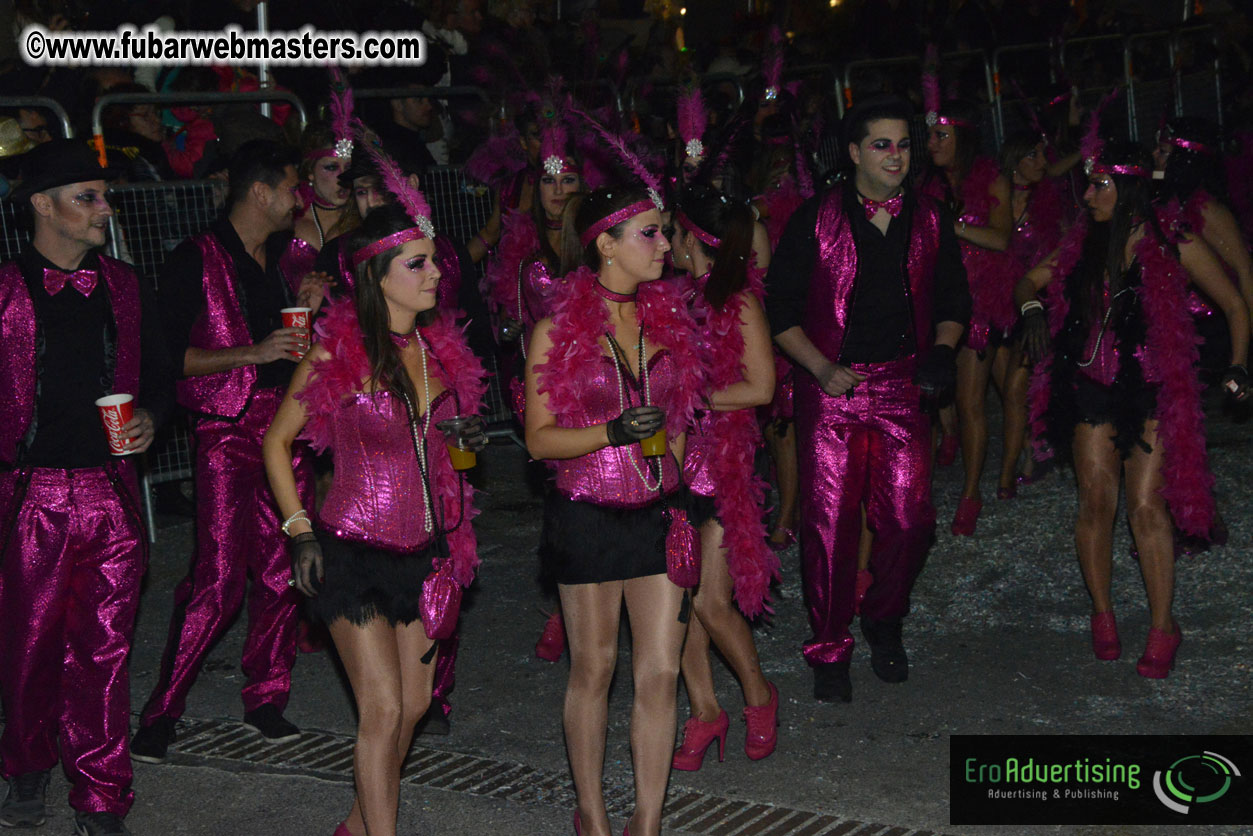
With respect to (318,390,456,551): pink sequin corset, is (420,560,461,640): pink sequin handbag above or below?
below

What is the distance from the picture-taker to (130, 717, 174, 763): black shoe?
205 inches

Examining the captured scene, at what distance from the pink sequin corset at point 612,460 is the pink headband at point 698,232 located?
31.1 inches

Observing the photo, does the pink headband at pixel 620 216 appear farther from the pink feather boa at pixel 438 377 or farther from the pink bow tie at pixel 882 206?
the pink bow tie at pixel 882 206

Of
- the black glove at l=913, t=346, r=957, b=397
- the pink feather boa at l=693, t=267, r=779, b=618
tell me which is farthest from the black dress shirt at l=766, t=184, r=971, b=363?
the pink feather boa at l=693, t=267, r=779, b=618

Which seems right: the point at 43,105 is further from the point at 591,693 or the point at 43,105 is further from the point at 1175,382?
the point at 1175,382

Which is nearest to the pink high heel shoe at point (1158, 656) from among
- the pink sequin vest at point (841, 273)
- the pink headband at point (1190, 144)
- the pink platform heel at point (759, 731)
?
the pink sequin vest at point (841, 273)

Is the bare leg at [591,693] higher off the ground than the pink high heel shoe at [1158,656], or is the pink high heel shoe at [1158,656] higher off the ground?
the bare leg at [591,693]

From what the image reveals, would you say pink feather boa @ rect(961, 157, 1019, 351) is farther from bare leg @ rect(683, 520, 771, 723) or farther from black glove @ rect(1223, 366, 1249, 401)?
bare leg @ rect(683, 520, 771, 723)

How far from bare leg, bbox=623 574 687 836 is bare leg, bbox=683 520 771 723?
752 millimetres

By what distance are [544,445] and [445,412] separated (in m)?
0.32

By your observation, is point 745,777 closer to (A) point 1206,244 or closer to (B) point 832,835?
(B) point 832,835

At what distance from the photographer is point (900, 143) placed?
5.57 metres

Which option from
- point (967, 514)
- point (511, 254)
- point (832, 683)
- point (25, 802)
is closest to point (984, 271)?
point (967, 514)

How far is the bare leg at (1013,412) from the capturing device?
7.86 meters
